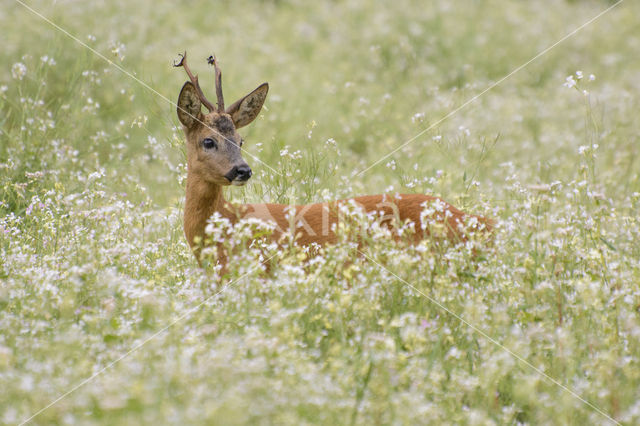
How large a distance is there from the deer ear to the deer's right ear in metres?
0.24

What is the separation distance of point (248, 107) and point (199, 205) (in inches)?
31.7

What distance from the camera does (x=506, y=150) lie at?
8.77m

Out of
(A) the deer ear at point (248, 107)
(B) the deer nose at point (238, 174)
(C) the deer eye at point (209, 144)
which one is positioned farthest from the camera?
(A) the deer ear at point (248, 107)

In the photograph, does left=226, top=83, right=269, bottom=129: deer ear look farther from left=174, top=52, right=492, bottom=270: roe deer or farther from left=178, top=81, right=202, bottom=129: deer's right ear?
left=178, top=81, right=202, bottom=129: deer's right ear

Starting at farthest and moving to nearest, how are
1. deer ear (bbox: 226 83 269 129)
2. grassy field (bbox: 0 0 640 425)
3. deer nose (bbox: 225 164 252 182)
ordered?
deer ear (bbox: 226 83 269 129)
deer nose (bbox: 225 164 252 182)
grassy field (bbox: 0 0 640 425)

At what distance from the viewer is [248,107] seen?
5.46 metres

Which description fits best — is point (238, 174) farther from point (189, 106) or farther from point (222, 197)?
point (189, 106)

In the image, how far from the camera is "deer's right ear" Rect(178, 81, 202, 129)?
16.6ft

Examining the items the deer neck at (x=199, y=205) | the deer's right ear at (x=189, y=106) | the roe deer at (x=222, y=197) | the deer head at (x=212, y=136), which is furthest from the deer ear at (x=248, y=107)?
the deer neck at (x=199, y=205)

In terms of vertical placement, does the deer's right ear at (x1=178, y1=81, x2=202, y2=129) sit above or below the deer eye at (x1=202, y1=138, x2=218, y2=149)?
above

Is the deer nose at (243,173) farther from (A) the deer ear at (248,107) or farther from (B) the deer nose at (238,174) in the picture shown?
(A) the deer ear at (248,107)

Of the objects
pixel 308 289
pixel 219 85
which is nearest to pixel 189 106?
pixel 219 85

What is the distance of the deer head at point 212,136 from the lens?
198 inches

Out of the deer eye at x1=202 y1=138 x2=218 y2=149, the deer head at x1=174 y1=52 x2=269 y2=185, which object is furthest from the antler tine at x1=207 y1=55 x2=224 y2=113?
the deer eye at x1=202 y1=138 x2=218 y2=149
